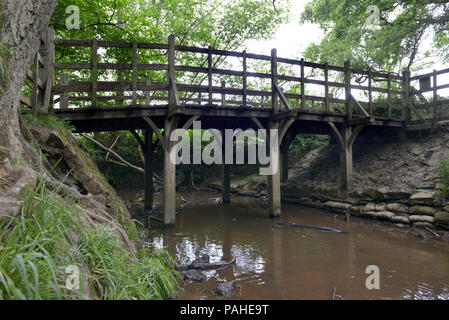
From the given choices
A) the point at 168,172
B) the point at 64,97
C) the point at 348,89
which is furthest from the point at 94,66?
the point at 348,89

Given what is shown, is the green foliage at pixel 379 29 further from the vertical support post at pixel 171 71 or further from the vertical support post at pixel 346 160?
the vertical support post at pixel 171 71

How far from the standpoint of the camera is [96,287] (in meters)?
2.04

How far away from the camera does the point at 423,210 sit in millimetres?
7148

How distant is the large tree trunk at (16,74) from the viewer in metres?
2.26

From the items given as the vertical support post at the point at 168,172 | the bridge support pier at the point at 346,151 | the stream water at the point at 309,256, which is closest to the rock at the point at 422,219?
the stream water at the point at 309,256

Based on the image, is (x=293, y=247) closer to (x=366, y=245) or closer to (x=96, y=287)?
(x=366, y=245)

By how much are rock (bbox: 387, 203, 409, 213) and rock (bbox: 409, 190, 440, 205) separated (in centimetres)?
26

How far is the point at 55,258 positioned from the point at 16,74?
7.15 feet

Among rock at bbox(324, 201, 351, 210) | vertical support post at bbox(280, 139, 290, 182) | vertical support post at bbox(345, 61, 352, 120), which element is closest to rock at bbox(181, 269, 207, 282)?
rock at bbox(324, 201, 351, 210)

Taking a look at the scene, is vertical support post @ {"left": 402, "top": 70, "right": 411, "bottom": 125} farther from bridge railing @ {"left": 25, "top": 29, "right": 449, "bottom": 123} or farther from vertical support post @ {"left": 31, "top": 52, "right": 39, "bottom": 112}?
vertical support post @ {"left": 31, "top": 52, "right": 39, "bottom": 112}

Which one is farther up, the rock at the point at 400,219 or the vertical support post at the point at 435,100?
the vertical support post at the point at 435,100

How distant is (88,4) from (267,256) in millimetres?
8473

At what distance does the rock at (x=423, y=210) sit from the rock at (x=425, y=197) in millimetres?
155

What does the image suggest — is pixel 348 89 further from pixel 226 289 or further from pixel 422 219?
pixel 226 289
